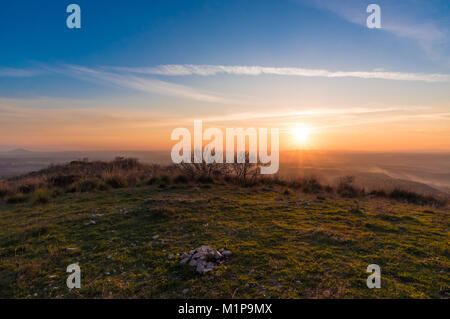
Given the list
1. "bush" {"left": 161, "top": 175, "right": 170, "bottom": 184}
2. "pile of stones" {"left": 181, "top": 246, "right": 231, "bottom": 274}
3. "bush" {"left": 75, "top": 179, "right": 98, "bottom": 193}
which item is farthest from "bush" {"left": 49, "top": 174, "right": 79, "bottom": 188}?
"pile of stones" {"left": 181, "top": 246, "right": 231, "bottom": 274}

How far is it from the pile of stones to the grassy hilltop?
0.48 feet

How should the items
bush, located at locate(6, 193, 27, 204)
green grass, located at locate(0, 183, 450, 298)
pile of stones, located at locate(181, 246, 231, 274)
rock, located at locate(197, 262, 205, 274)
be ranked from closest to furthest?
green grass, located at locate(0, 183, 450, 298)
rock, located at locate(197, 262, 205, 274)
pile of stones, located at locate(181, 246, 231, 274)
bush, located at locate(6, 193, 27, 204)

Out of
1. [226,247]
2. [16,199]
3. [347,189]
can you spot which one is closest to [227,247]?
[226,247]

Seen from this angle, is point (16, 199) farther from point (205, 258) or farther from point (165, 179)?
point (205, 258)

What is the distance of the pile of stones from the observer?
4.36 metres

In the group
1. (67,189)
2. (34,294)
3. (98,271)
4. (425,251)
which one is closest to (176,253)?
(98,271)

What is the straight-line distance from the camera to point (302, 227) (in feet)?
22.6

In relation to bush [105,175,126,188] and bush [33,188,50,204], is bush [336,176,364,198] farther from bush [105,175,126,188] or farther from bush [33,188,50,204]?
bush [33,188,50,204]

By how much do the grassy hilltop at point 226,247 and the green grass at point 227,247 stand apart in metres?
0.02

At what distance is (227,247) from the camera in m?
5.34

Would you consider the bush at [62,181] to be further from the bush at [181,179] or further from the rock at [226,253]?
the rock at [226,253]
